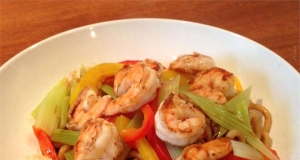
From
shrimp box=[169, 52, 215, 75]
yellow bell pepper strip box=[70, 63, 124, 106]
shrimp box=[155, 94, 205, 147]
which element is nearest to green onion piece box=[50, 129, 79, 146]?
yellow bell pepper strip box=[70, 63, 124, 106]

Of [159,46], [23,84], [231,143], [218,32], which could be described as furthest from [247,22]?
[23,84]

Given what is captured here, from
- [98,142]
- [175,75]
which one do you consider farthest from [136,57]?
[98,142]

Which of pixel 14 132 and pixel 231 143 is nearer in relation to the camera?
pixel 231 143

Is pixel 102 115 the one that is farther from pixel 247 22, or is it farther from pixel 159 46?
pixel 247 22

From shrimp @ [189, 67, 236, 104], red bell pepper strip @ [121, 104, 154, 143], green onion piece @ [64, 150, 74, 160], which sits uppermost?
shrimp @ [189, 67, 236, 104]

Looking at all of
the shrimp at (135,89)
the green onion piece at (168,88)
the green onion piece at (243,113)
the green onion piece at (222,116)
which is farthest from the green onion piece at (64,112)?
the green onion piece at (243,113)

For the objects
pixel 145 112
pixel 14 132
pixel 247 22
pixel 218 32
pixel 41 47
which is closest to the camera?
pixel 145 112

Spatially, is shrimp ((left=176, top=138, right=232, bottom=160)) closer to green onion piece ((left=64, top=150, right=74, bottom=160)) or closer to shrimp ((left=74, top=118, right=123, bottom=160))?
shrimp ((left=74, top=118, right=123, bottom=160))
